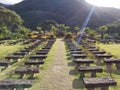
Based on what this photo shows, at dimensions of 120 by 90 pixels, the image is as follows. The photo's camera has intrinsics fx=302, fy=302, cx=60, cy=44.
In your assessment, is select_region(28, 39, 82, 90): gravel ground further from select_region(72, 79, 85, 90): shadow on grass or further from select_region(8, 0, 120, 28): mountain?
select_region(8, 0, 120, 28): mountain

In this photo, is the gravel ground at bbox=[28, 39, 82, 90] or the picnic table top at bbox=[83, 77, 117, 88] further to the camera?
the gravel ground at bbox=[28, 39, 82, 90]

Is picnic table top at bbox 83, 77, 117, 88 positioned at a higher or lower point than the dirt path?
higher

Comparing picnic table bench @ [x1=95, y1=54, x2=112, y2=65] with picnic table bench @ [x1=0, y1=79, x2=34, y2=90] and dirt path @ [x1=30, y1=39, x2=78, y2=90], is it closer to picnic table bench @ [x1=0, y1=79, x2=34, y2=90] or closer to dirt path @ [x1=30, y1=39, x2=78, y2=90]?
dirt path @ [x1=30, y1=39, x2=78, y2=90]

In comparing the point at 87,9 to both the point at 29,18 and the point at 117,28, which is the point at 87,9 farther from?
the point at 117,28

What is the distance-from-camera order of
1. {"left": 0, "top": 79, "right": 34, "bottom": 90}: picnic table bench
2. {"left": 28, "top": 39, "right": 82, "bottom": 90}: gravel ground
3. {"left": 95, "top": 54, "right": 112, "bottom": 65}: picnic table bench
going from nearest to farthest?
{"left": 0, "top": 79, "right": 34, "bottom": 90}: picnic table bench < {"left": 28, "top": 39, "right": 82, "bottom": 90}: gravel ground < {"left": 95, "top": 54, "right": 112, "bottom": 65}: picnic table bench

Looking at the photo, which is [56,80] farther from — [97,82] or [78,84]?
[97,82]

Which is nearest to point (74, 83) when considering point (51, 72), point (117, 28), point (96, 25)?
point (51, 72)

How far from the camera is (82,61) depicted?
21.9 m

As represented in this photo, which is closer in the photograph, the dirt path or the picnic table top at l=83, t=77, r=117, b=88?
the picnic table top at l=83, t=77, r=117, b=88

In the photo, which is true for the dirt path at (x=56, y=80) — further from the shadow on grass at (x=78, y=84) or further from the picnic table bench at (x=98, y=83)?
the picnic table bench at (x=98, y=83)

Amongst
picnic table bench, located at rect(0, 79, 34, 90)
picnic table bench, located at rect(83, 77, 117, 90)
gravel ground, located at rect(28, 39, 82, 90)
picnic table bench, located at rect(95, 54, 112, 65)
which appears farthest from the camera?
picnic table bench, located at rect(95, 54, 112, 65)

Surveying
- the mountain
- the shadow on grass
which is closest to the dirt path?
A: the shadow on grass

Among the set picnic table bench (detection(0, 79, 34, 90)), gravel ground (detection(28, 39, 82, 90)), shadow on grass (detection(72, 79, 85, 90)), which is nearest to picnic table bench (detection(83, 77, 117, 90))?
shadow on grass (detection(72, 79, 85, 90))

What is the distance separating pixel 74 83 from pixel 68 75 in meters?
2.68
